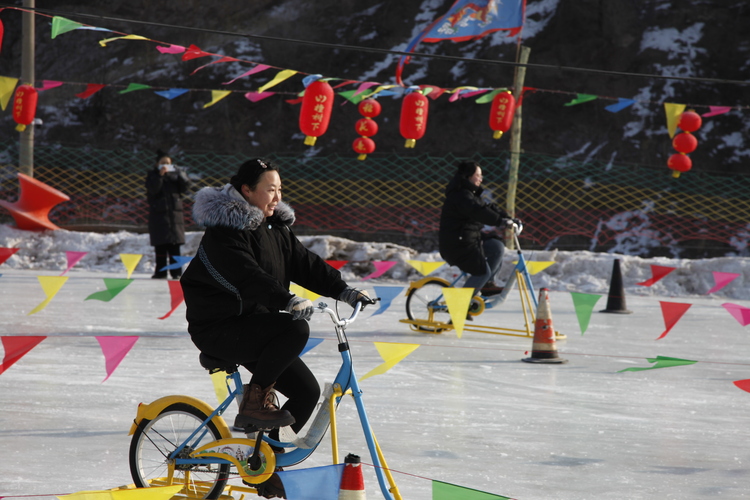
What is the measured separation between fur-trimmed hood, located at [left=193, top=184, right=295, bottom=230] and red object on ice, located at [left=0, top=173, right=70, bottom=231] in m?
12.6

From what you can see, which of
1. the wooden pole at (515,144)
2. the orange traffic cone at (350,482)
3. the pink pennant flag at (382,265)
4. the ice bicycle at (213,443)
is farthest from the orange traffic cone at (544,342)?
the wooden pole at (515,144)

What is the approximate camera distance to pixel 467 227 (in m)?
7.41

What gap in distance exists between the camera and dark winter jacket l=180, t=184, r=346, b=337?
274cm

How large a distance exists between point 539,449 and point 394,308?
557 cm

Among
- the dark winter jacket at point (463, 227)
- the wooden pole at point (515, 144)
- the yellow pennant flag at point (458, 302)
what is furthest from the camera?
the wooden pole at point (515, 144)

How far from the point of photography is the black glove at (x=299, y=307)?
8.60 feet

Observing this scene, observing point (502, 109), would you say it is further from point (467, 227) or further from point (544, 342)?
point (544, 342)

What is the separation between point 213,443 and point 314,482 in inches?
21.9

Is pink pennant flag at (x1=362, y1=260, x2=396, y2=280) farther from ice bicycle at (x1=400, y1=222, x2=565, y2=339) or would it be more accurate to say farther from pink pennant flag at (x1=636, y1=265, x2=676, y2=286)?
pink pennant flag at (x1=636, y1=265, x2=676, y2=286)

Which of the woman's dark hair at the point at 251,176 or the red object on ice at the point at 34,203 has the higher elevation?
the woman's dark hair at the point at 251,176

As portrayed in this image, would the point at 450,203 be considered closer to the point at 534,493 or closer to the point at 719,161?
the point at 534,493

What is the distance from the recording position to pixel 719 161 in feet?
78.5

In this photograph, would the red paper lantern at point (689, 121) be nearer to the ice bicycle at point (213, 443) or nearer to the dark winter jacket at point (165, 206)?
the dark winter jacket at point (165, 206)

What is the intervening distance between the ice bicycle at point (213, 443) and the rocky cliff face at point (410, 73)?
873 inches
